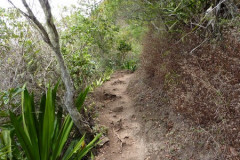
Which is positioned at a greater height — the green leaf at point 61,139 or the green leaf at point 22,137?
the green leaf at point 22,137

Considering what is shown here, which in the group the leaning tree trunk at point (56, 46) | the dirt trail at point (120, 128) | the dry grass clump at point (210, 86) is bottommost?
the dirt trail at point (120, 128)

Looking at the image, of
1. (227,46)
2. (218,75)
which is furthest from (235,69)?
(227,46)

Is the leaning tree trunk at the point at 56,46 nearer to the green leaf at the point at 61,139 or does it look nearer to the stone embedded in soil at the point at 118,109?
the green leaf at the point at 61,139

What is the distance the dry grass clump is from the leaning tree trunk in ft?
6.45

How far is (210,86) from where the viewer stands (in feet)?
10.6

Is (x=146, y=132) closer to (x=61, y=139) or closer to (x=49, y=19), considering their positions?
(x=61, y=139)

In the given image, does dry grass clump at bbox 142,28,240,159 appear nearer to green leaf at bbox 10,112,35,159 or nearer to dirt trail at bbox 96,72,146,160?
dirt trail at bbox 96,72,146,160

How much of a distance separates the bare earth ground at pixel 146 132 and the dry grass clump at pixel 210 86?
0.19 metres

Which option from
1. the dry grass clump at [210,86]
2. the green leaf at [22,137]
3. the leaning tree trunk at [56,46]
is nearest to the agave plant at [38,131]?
the green leaf at [22,137]

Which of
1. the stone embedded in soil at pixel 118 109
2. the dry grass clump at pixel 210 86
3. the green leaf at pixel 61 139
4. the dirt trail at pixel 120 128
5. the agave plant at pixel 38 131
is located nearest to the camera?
the agave plant at pixel 38 131

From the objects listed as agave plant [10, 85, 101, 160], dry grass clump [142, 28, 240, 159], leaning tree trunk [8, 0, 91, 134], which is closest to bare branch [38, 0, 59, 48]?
leaning tree trunk [8, 0, 91, 134]

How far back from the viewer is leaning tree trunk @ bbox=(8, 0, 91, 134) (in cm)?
260

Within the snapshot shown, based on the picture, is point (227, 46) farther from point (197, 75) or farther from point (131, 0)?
point (131, 0)

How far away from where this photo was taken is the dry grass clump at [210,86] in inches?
110
